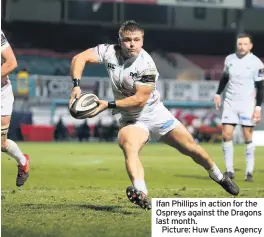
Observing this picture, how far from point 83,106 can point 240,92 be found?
5742mm

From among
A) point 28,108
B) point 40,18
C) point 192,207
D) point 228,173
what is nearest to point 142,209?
point 192,207

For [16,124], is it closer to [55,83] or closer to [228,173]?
[55,83]

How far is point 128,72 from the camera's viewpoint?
7.84 meters

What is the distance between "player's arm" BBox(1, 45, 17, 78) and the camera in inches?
340

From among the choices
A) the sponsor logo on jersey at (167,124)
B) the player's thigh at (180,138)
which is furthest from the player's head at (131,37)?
the player's thigh at (180,138)

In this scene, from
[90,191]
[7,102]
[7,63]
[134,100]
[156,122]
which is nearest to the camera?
[134,100]

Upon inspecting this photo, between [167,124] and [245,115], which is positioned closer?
[167,124]

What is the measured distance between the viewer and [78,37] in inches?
1678

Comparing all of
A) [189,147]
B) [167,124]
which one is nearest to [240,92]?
[189,147]

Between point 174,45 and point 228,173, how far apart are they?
3220cm

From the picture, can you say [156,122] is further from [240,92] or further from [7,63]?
[240,92]

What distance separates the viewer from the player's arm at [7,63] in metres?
8.64

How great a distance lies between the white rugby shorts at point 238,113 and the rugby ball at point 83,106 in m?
5.45

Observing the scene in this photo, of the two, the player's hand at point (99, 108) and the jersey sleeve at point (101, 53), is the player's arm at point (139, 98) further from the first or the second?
the jersey sleeve at point (101, 53)
